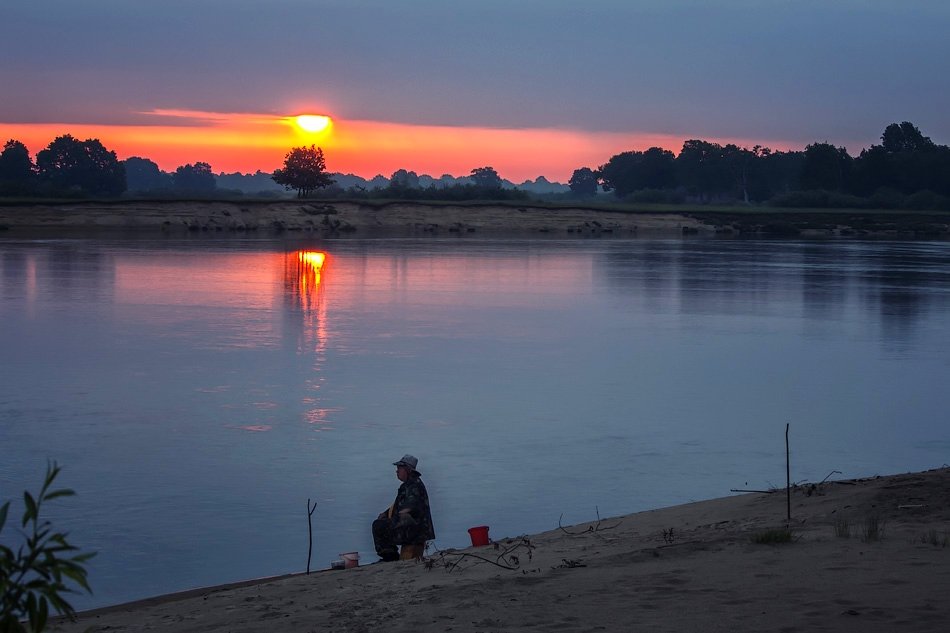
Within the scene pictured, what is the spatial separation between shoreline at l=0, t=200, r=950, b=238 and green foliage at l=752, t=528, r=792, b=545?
216ft

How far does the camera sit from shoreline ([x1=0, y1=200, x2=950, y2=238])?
76.8 metres

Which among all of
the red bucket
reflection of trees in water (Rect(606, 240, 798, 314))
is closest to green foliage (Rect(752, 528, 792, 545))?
the red bucket

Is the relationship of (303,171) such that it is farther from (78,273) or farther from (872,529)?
(872,529)

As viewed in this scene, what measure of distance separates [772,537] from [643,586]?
1430 millimetres

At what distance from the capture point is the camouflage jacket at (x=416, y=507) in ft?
29.5

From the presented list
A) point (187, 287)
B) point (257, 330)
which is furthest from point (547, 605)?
point (187, 287)

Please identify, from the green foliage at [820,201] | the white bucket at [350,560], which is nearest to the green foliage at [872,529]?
the white bucket at [350,560]

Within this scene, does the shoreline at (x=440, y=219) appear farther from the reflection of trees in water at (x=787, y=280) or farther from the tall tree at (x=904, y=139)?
the tall tree at (x=904, y=139)

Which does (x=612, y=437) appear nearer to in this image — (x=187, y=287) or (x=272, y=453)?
(x=272, y=453)

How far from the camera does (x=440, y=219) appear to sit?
86.9 metres

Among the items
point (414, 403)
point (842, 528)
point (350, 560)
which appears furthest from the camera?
point (414, 403)

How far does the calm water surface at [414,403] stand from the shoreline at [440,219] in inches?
1830

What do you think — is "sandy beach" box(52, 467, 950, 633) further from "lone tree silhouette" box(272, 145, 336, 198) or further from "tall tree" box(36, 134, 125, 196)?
"tall tree" box(36, 134, 125, 196)

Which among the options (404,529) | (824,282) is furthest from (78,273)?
(404,529)
